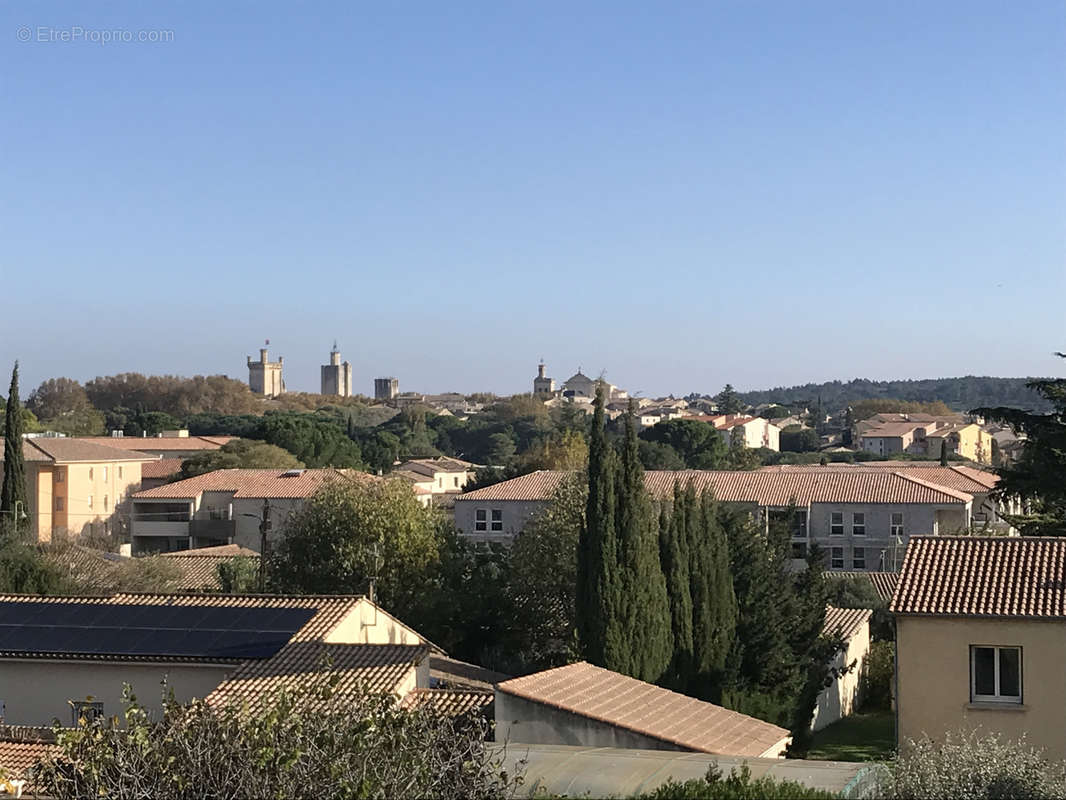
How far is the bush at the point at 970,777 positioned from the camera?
33.4 feet

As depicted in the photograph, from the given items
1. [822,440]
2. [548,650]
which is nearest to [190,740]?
[548,650]

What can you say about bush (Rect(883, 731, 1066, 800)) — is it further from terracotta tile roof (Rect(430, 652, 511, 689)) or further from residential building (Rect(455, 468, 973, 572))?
residential building (Rect(455, 468, 973, 572))

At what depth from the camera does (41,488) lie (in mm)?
62031

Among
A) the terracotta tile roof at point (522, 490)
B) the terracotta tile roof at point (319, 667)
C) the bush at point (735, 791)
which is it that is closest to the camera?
the bush at point (735, 791)

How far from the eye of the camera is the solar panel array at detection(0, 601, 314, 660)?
71.3 ft

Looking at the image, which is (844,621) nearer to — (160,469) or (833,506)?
(833,506)

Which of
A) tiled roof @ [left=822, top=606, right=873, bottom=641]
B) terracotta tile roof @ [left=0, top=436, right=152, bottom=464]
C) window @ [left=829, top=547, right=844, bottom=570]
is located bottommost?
window @ [left=829, top=547, right=844, bottom=570]

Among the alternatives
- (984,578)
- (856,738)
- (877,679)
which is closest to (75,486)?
(877,679)

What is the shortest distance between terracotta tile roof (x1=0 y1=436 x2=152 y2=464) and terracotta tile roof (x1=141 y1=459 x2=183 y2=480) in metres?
4.41

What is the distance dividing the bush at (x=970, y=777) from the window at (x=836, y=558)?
1826 inches

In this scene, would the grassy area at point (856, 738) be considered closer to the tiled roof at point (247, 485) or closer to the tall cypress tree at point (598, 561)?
the tall cypress tree at point (598, 561)

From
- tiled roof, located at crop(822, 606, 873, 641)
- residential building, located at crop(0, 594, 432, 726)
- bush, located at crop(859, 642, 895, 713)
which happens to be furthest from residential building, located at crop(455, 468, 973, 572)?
residential building, located at crop(0, 594, 432, 726)

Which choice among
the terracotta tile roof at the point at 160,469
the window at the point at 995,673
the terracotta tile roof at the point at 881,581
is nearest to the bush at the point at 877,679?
the terracotta tile roof at the point at 881,581

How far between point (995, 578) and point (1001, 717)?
6.32 feet
